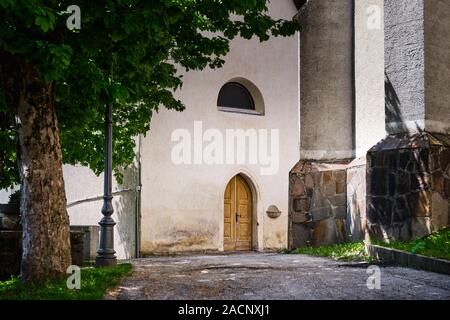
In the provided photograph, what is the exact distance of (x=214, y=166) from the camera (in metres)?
17.7

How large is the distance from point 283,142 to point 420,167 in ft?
29.2

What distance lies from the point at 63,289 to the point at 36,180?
1649mm

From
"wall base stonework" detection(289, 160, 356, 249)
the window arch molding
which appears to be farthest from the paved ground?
the window arch molding

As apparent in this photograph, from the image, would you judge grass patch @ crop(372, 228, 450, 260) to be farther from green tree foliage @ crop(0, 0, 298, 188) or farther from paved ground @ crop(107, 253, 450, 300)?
green tree foliage @ crop(0, 0, 298, 188)

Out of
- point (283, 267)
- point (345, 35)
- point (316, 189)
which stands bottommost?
point (283, 267)

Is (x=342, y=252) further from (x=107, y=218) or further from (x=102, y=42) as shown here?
(x=102, y=42)

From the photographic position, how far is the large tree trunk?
7.66 metres

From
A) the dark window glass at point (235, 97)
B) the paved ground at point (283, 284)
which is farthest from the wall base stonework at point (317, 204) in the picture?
the paved ground at point (283, 284)

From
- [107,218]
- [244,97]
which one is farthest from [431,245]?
[244,97]

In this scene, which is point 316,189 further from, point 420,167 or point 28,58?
point 28,58

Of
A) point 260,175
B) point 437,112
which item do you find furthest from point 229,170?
point 437,112

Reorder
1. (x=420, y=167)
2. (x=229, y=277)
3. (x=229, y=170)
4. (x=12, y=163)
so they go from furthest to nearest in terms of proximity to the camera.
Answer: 1. (x=229, y=170)
2. (x=12, y=163)
3. (x=420, y=167)
4. (x=229, y=277)
